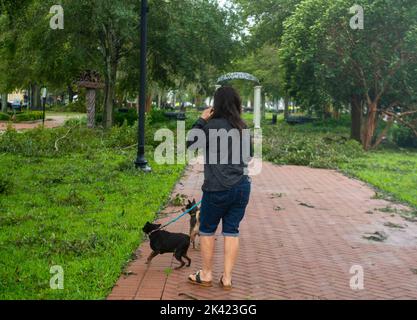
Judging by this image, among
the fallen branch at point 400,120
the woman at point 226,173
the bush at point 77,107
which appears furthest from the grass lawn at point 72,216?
the bush at point 77,107

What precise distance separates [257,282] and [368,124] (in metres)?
19.9

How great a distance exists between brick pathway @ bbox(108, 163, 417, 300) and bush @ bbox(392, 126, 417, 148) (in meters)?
15.3

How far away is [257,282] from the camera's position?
580cm

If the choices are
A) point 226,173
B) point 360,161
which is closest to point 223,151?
point 226,173

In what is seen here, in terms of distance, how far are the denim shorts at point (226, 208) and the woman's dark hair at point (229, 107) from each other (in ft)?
1.74

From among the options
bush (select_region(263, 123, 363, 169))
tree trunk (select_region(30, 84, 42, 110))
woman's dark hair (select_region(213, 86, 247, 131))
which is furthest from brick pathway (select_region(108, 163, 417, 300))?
tree trunk (select_region(30, 84, 42, 110))

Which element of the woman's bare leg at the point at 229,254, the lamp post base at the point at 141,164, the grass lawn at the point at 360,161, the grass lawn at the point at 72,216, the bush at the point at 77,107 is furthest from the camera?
the bush at the point at 77,107

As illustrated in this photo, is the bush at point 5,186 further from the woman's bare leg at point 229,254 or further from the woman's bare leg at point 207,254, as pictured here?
the woman's bare leg at point 229,254

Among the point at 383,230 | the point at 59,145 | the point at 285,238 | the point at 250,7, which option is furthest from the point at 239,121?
the point at 250,7

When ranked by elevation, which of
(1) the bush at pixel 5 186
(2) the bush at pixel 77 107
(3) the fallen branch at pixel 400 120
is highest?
(2) the bush at pixel 77 107

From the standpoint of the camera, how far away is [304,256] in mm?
6934

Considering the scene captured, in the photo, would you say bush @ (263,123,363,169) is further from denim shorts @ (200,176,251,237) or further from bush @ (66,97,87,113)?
bush @ (66,97,87,113)

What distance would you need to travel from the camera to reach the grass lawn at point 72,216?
5637mm
